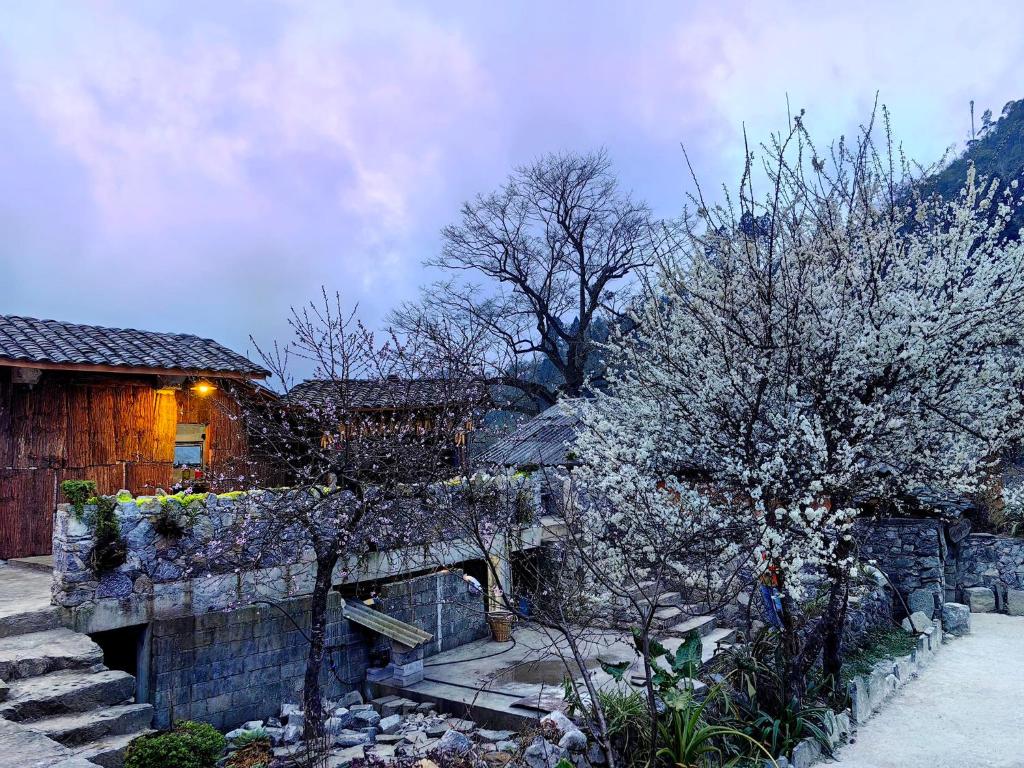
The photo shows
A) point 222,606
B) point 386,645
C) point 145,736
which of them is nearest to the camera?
point 145,736

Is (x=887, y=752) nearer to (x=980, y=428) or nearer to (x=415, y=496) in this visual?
(x=980, y=428)

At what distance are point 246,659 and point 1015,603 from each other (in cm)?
1347

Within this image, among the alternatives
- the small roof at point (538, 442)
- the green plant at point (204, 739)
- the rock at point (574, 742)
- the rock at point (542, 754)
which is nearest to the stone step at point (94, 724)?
the green plant at point (204, 739)

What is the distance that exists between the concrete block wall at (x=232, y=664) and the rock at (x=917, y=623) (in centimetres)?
825

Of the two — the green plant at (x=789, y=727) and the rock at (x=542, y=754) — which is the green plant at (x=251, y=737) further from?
the green plant at (x=789, y=727)

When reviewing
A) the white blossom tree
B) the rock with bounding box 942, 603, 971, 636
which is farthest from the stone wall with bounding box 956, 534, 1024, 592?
the white blossom tree

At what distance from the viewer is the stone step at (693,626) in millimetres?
11281

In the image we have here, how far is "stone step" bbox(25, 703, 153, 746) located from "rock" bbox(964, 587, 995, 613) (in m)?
14.0

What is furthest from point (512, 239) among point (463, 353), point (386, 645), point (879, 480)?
point (879, 480)

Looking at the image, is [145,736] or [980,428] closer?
[145,736]

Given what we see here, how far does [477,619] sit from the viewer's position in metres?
12.0

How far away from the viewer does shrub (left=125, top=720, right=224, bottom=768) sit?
20.0 feet

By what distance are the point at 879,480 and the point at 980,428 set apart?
1.07m

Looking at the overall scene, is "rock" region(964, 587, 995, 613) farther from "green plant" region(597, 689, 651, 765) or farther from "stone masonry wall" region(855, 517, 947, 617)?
"green plant" region(597, 689, 651, 765)
